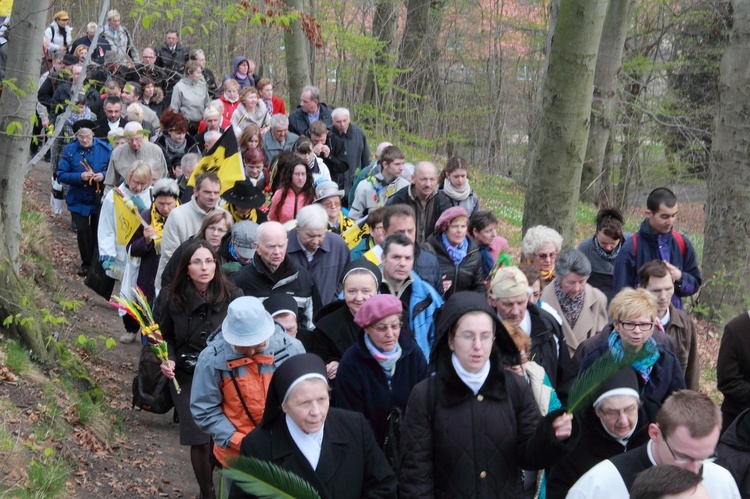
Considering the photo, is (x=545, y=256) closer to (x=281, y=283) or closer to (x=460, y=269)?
(x=460, y=269)

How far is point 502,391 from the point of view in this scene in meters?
4.80

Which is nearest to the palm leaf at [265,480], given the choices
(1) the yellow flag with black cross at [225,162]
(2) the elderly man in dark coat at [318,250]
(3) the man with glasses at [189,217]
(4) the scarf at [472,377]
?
(4) the scarf at [472,377]

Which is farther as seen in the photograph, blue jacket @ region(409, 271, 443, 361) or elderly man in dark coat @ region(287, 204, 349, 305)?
elderly man in dark coat @ region(287, 204, 349, 305)

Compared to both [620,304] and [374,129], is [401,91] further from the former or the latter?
[620,304]

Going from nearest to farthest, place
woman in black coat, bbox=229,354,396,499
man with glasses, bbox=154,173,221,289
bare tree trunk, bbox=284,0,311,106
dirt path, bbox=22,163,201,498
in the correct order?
1. woman in black coat, bbox=229,354,396,499
2. dirt path, bbox=22,163,201,498
3. man with glasses, bbox=154,173,221,289
4. bare tree trunk, bbox=284,0,311,106

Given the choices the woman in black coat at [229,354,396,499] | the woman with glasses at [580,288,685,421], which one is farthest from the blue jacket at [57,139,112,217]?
the woman in black coat at [229,354,396,499]

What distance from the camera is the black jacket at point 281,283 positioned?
7.27 meters

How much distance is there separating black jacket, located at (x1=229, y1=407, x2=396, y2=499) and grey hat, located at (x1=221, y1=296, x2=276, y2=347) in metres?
1.09

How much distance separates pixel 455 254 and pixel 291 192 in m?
2.50

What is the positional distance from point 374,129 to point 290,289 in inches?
647

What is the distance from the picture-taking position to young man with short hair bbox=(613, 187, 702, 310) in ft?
26.8

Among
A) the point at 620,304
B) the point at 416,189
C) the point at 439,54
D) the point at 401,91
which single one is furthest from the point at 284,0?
the point at 620,304

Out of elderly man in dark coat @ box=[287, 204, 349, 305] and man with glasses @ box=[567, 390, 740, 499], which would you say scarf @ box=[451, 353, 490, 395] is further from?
elderly man in dark coat @ box=[287, 204, 349, 305]

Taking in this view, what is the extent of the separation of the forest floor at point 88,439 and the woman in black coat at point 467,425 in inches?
109
